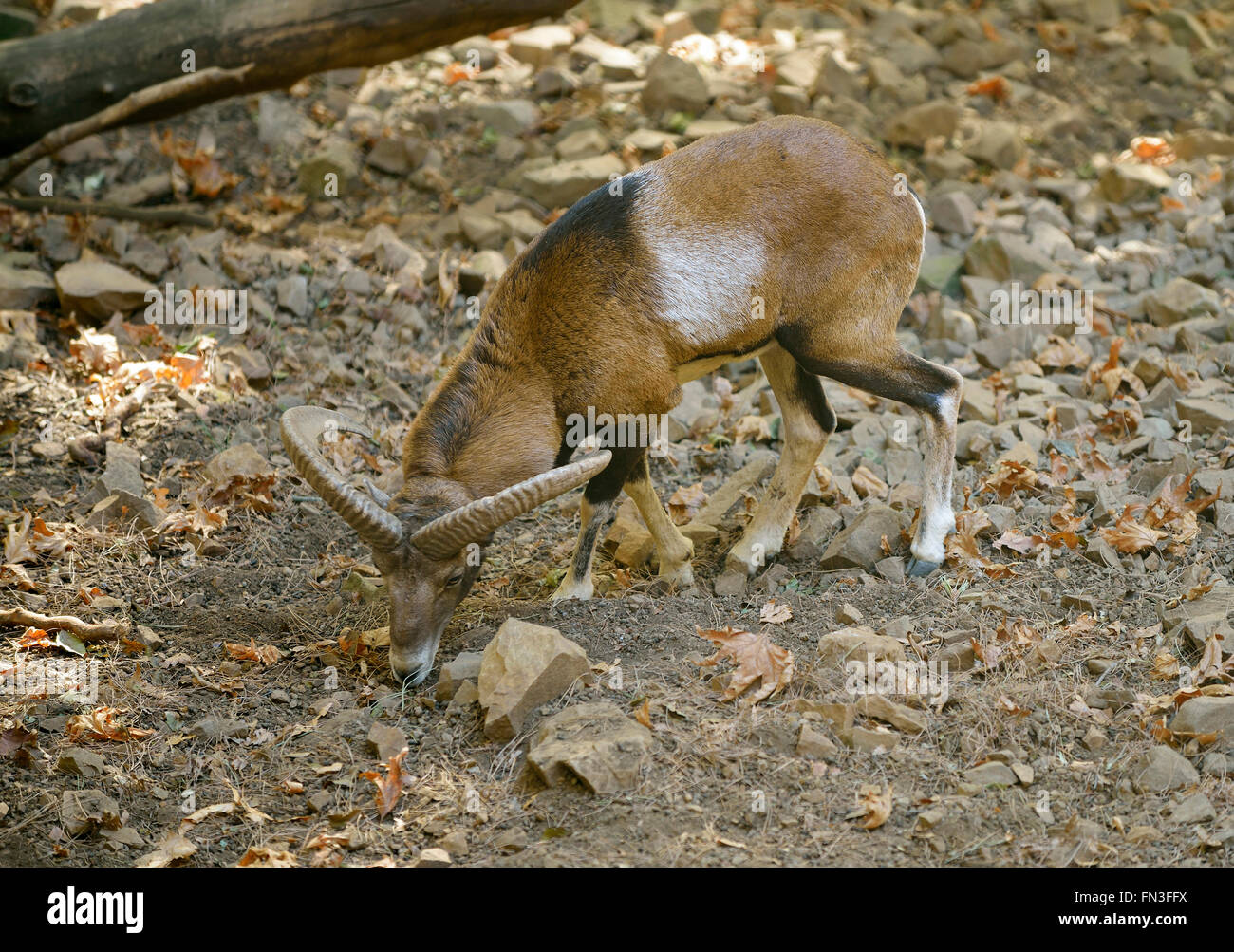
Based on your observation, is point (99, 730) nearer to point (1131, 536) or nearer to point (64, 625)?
point (64, 625)

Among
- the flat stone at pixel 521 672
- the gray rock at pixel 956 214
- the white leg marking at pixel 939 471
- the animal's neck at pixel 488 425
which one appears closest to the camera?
the flat stone at pixel 521 672

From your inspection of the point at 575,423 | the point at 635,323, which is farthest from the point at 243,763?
the point at 635,323

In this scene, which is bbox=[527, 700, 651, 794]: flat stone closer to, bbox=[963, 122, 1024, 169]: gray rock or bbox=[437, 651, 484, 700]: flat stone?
bbox=[437, 651, 484, 700]: flat stone

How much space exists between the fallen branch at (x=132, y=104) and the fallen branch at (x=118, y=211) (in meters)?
0.34

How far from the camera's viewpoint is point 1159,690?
541cm

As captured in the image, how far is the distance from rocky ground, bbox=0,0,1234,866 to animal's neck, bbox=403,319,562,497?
889 mm

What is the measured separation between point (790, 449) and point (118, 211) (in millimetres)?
6091

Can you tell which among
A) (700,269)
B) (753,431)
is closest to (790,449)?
(753,431)

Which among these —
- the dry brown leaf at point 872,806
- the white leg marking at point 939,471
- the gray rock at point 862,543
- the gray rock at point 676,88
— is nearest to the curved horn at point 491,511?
the gray rock at point 862,543

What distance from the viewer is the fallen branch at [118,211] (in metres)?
9.52

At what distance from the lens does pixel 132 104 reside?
915 centimetres

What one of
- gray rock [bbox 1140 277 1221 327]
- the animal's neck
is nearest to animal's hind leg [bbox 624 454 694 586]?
the animal's neck

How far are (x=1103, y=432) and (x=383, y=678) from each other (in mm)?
5131

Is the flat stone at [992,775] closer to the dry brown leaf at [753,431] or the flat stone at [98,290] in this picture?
the dry brown leaf at [753,431]
